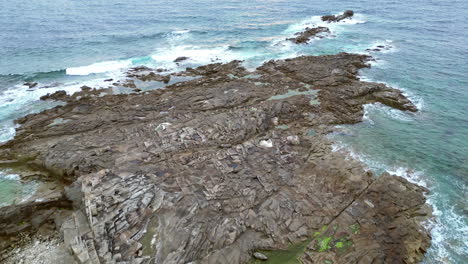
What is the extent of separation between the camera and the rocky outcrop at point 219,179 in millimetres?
16328

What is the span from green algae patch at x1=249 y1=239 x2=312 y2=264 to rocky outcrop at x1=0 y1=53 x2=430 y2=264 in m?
0.26

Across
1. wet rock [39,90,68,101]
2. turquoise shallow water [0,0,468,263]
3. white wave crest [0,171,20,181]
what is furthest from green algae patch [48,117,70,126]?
white wave crest [0,171,20,181]

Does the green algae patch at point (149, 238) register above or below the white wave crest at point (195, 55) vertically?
below

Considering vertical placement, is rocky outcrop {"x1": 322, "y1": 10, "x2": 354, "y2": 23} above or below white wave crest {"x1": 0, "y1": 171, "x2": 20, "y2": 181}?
above

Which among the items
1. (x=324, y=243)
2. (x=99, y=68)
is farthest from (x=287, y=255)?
(x=99, y=68)

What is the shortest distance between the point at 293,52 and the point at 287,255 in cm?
4116

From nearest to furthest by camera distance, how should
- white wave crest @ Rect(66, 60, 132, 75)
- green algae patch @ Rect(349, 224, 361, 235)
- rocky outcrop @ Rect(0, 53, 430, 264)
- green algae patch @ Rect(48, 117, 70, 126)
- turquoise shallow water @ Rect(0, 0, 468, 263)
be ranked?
rocky outcrop @ Rect(0, 53, 430, 264), green algae patch @ Rect(349, 224, 361, 235), turquoise shallow water @ Rect(0, 0, 468, 263), green algae patch @ Rect(48, 117, 70, 126), white wave crest @ Rect(66, 60, 132, 75)

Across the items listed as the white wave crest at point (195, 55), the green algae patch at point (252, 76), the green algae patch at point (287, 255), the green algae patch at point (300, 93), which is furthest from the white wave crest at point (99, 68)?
the green algae patch at point (287, 255)

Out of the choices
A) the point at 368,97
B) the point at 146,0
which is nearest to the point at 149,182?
the point at 368,97

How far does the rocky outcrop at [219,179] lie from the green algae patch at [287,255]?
0.85 feet

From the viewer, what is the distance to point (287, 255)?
53.2ft

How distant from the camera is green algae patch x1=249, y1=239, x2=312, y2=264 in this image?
52.3 feet

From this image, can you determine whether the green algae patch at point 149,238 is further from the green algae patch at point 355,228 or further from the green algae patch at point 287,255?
the green algae patch at point 355,228

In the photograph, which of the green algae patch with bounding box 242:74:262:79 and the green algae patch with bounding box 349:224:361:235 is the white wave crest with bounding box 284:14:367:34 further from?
the green algae patch with bounding box 349:224:361:235
